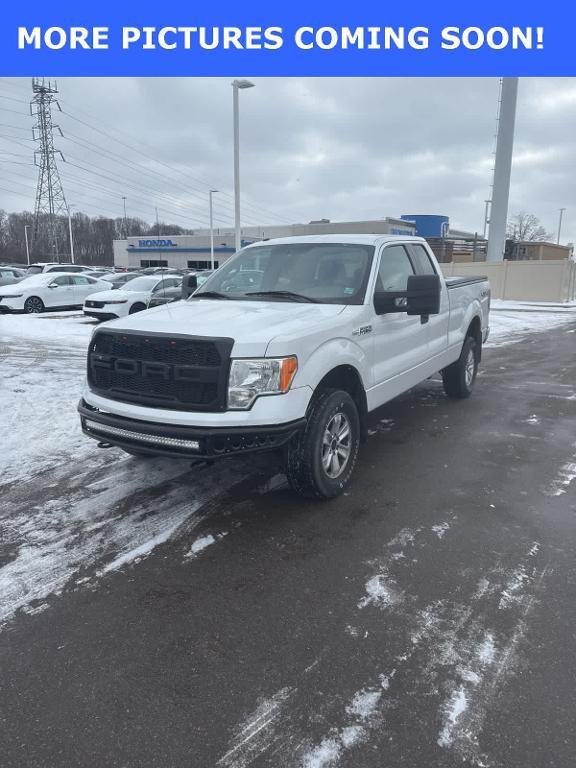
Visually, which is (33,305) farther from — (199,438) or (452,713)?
(452,713)

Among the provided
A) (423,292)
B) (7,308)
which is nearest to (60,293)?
(7,308)

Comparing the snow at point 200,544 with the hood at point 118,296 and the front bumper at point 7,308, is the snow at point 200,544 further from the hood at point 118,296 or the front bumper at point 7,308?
the front bumper at point 7,308

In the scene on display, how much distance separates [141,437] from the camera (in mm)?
3850

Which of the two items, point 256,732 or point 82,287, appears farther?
point 82,287

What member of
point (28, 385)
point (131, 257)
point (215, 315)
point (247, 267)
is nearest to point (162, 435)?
point (215, 315)

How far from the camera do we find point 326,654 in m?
2.68

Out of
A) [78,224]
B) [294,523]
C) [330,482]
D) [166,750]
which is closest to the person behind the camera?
[166,750]

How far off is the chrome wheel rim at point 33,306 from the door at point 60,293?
0.72ft

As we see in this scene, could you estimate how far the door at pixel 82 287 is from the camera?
1973 centimetres

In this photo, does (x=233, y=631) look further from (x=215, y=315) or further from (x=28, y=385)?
(x=28, y=385)

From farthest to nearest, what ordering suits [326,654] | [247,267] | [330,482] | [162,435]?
[247,267], [330,482], [162,435], [326,654]

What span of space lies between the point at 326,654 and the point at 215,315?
8.40 ft

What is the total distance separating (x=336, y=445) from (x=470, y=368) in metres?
4.27

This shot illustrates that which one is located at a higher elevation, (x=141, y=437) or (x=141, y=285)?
(x=141, y=285)
